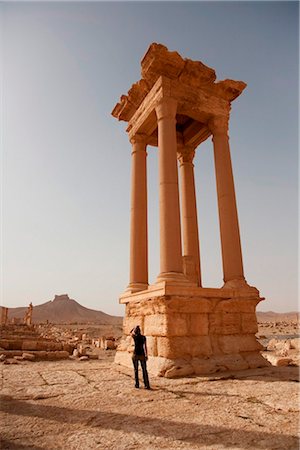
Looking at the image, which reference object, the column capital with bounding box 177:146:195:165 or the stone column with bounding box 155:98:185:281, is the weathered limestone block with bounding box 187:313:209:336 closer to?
the stone column with bounding box 155:98:185:281

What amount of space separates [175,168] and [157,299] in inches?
186

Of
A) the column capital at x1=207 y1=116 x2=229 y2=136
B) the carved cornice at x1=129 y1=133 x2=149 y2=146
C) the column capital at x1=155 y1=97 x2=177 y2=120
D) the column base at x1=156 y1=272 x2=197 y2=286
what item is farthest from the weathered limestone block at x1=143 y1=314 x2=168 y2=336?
the carved cornice at x1=129 y1=133 x2=149 y2=146

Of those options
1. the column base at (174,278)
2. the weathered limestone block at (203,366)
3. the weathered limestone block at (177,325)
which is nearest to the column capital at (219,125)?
the column base at (174,278)

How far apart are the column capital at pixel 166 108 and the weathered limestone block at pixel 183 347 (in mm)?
7811

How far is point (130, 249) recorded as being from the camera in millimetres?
12836

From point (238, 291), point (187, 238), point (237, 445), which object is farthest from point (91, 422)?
point (187, 238)

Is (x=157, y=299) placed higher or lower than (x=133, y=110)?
lower

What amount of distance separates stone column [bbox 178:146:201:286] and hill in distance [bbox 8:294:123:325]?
104 m

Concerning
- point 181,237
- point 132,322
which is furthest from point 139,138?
point 132,322

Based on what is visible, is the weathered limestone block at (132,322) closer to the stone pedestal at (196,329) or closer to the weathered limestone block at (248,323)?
the stone pedestal at (196,329)

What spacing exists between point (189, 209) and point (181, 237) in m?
2.78

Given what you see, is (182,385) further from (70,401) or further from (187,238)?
(187,238)

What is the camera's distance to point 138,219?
42.4 ft

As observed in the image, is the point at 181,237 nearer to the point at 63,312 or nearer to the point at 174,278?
the point at 174,278
